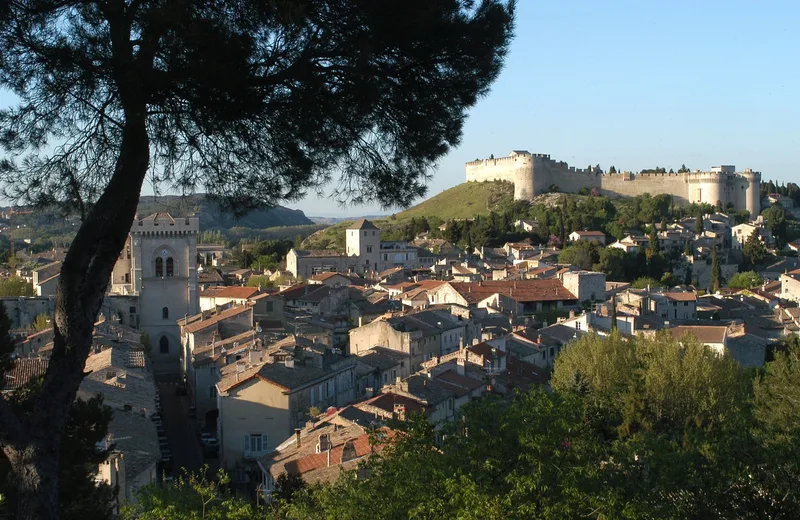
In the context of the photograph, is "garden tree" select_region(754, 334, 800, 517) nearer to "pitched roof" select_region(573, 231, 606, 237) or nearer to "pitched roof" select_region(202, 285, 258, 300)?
"pitched roof" select_region(202, 285, 258, 300)

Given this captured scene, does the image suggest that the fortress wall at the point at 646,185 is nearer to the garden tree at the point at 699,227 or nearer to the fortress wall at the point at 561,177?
the fortress wall at the point at 561,177

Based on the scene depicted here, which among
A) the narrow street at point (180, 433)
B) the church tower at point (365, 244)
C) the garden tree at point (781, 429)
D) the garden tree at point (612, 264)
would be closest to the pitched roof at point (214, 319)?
the narrow street at point (180, 433)

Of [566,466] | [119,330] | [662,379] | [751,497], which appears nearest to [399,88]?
[566,466]

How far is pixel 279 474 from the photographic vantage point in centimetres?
1781

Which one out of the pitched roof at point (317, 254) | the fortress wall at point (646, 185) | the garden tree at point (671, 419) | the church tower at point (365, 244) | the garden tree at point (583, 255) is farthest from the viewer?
the fortress wall at point (646, 185)

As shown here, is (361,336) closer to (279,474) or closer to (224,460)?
(224,460)

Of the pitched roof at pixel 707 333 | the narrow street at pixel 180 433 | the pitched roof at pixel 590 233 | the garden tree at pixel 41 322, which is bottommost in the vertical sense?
the narrow street at pixel 180 433

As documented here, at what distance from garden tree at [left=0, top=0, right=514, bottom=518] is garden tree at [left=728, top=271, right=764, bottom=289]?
5843 centimetres

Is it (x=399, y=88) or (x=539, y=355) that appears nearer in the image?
(x=399, y=88)

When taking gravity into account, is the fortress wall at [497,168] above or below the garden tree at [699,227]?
above

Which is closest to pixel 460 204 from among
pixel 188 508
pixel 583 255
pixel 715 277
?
pixel 583 255

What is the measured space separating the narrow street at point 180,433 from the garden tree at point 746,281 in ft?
140

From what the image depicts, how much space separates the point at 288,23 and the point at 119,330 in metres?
29.7

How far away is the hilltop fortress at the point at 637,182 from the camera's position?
97.7m
